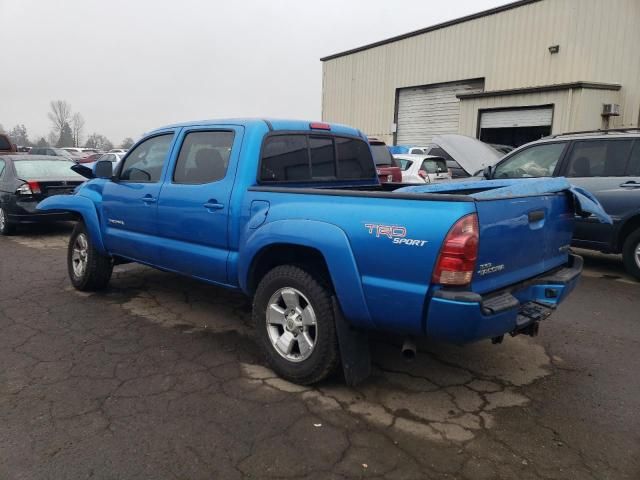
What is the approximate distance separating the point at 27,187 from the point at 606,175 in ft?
30.8

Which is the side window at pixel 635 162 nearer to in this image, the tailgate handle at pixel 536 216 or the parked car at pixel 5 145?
the tailgate handle at pixel 536 216

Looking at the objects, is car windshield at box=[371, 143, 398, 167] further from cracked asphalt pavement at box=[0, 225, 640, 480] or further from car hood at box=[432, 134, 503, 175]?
cracked asphalt pavement at box=[0, 225, 640, 480]

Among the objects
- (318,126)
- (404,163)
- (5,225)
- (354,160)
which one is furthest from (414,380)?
(404,163)

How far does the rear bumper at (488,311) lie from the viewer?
2717 millimetres

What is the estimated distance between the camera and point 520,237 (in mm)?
3070

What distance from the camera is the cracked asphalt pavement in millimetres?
2689

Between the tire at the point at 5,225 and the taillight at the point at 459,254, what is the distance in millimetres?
9203

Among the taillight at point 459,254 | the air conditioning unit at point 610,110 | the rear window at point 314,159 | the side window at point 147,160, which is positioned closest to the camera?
the taillight at point 459,254

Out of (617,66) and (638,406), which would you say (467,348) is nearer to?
(638,406)

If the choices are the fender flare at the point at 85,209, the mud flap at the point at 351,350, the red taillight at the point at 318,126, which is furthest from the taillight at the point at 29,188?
the mud flap at the point at 351,350

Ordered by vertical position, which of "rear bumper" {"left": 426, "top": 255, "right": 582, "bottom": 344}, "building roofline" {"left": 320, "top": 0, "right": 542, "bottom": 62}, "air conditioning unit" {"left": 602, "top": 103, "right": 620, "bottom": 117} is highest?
"building roofline" {"left": 320, "top": 0, "right": 542, "bottom": 62}

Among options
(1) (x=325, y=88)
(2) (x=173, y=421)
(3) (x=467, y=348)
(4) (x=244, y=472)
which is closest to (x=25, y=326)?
(2) (x=173, y=421)

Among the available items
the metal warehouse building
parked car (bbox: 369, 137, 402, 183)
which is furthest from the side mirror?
the metal warehouse building

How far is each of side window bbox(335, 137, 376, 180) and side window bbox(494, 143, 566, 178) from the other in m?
3.41
